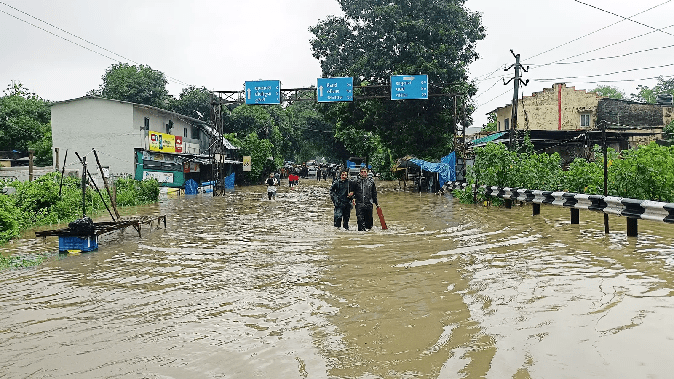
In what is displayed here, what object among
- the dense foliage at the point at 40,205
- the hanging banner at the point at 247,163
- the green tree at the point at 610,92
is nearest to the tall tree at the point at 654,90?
the green tree at the point at 610,92

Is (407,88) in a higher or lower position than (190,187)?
higher

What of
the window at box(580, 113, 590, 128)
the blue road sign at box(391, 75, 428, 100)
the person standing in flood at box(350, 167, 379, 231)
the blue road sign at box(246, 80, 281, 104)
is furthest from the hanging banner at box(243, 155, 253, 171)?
the person standing in flood at box(350, 167, 379, 231)

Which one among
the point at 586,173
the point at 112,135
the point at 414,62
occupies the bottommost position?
the point at 586,173

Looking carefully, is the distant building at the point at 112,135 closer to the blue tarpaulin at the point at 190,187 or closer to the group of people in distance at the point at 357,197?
the blue tarpaulin at the point at 190,187

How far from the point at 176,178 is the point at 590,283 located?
3647 centimetres

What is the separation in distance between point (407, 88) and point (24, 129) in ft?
112

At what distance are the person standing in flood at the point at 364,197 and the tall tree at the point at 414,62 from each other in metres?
21.3

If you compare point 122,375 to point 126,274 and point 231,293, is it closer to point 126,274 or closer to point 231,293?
point 231,293

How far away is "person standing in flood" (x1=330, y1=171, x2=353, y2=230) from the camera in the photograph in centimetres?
1431

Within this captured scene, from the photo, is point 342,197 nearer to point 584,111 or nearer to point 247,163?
point 584,111

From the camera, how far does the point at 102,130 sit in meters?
36.6

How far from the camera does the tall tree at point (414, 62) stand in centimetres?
3550

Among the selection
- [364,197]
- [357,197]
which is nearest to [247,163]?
[357,197]

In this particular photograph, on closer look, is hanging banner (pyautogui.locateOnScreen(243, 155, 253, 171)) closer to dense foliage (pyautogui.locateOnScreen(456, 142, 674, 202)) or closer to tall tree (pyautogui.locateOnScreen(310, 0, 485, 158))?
tall tree (pyautogui.locateOnScreen(310, 0, 485, 158))
